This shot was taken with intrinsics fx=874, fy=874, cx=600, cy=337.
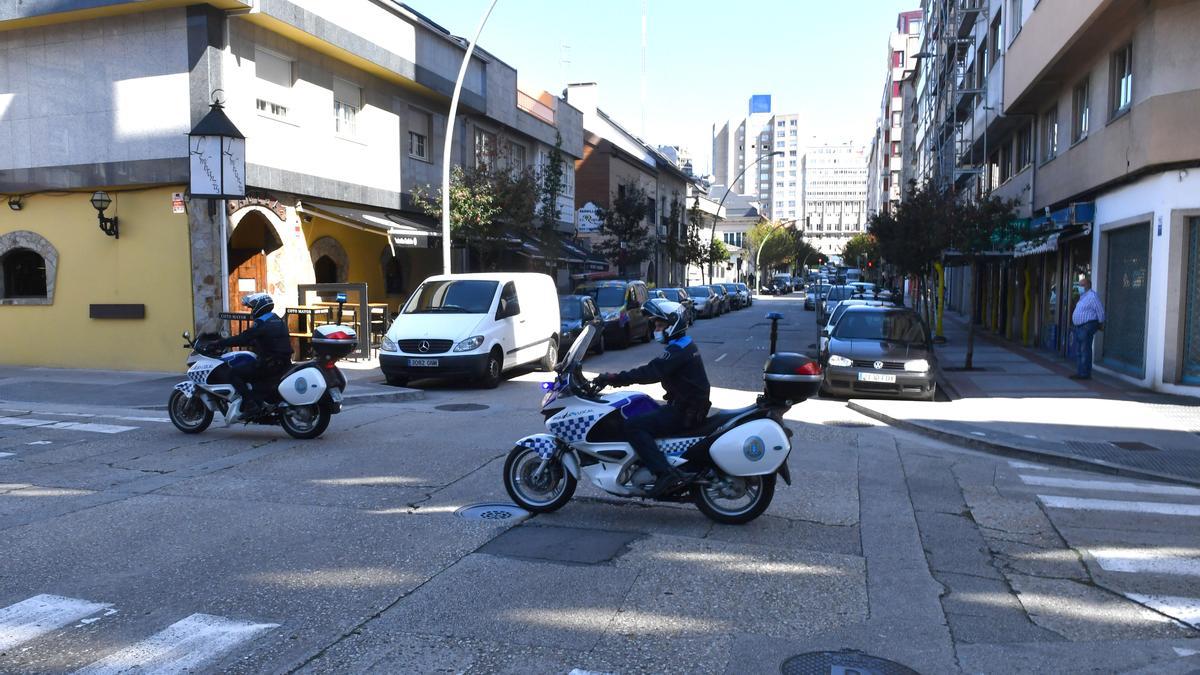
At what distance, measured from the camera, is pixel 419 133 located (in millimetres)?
23078

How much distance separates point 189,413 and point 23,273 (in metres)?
10.8

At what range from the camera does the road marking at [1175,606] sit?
491 cm

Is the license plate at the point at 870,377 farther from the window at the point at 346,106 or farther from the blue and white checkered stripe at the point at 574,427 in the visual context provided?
the window at the point at 346,106

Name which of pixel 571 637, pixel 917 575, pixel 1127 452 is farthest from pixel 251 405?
pixel 1127 452

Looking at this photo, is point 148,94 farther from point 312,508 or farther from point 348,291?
point 312,508

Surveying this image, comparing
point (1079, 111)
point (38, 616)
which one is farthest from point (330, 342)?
point (1079, 111)

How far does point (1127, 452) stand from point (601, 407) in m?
6.95

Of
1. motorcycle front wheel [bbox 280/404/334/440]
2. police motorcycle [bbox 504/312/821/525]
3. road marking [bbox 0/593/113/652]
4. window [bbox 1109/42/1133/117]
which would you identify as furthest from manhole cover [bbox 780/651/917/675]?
window [bbox 1109/42/1133/117]

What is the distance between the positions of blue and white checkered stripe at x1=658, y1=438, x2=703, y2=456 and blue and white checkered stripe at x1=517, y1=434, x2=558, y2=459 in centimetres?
83

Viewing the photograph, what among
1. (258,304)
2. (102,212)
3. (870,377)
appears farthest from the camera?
(102,212)

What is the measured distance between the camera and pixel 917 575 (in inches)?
220

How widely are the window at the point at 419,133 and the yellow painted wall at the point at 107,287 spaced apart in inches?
296

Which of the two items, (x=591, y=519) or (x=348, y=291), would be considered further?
(x=348, y=291)

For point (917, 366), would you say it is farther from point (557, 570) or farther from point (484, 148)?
point (484, 148)
